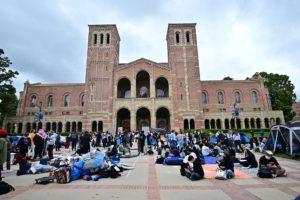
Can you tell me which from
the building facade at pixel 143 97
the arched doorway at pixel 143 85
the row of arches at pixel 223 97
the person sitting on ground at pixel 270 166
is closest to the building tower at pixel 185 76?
the building facade at pixel 143 97

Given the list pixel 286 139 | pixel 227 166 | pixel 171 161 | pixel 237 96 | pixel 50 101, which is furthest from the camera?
pixel 50 101

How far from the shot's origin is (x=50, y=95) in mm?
48969

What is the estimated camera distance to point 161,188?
6.57m

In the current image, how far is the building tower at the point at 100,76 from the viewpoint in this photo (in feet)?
127

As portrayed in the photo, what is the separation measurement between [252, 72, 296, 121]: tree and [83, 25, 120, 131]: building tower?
34.3 meters

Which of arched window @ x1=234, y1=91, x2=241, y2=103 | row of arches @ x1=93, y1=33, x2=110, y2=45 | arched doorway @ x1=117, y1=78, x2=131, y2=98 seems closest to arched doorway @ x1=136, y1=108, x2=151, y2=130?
arched doorway @ x1=117, y1=78, x2=131, y2=98

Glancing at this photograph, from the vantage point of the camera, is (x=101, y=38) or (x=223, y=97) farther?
(x=223, y=97)

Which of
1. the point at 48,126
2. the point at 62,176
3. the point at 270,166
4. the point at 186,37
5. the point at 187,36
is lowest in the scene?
the point at 62,176

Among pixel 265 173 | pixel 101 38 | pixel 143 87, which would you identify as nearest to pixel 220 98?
pixel 143 87

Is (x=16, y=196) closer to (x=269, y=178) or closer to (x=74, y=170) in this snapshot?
(x=74, y=170)

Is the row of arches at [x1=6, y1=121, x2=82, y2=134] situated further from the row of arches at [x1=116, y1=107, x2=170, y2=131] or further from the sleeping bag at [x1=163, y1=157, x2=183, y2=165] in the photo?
the sleeping bag at [x1=163, y1=157, x2=183, y2=165]

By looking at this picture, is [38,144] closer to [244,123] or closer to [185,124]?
[185,124]

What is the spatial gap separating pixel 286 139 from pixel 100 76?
33565 millimetres

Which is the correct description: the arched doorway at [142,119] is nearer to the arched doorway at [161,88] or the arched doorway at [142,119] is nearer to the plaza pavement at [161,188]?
the arched doorway at [161,88]
